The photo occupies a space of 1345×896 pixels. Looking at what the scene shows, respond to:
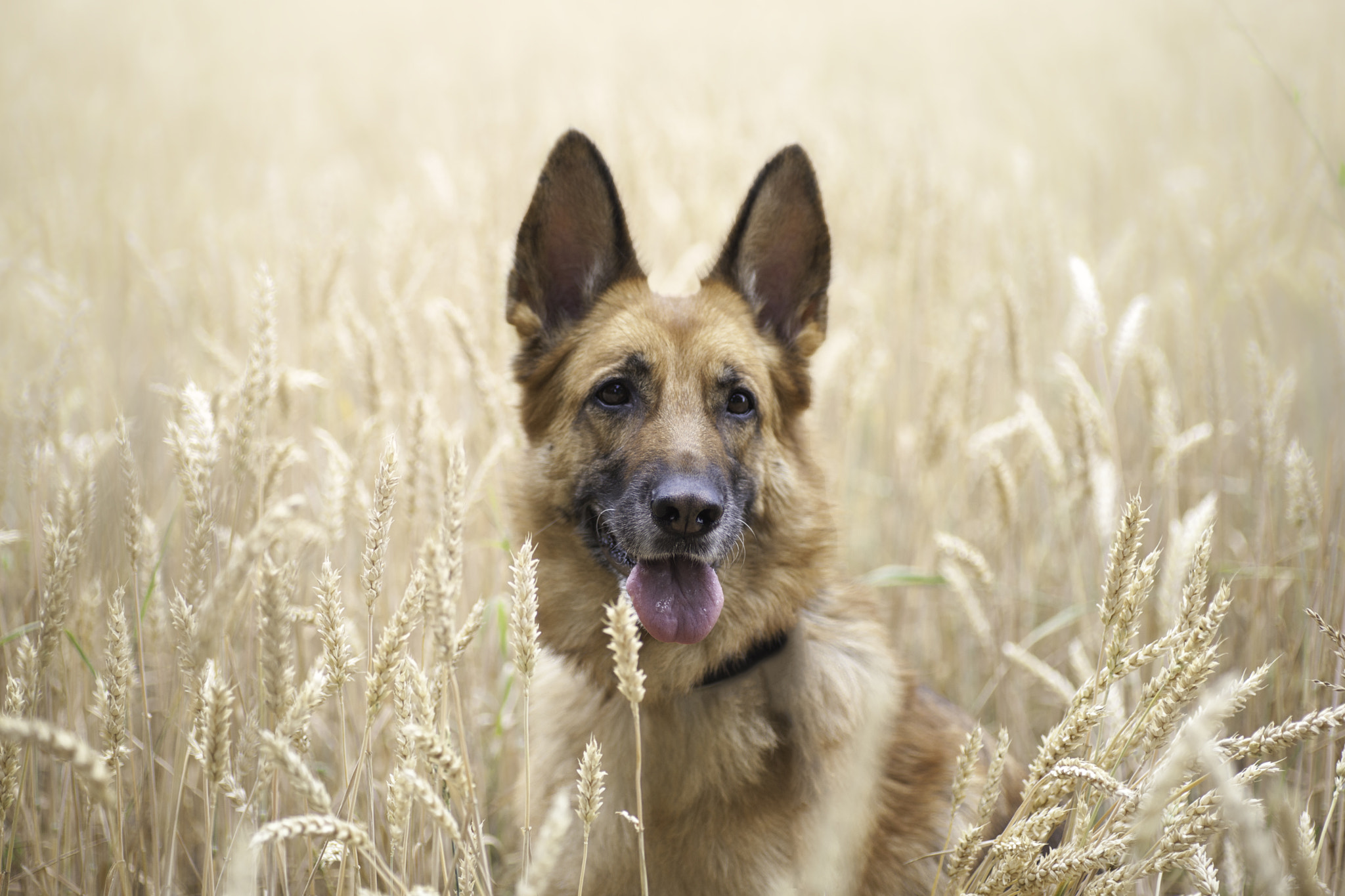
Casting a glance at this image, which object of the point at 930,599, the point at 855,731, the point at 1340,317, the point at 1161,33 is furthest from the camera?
the point at 1161,33

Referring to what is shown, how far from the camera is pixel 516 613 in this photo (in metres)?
1.64

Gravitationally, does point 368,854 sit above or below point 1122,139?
below

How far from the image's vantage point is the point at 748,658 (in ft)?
8.89

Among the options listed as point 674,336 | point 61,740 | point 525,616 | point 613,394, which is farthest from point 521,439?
point 61,740

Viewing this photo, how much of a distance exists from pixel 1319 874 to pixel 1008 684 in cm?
137

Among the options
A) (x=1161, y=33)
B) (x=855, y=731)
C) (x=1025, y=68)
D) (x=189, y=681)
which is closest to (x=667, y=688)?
(x=855, y=731)

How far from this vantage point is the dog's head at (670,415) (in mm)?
2551

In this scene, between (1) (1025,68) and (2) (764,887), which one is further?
(1) (1025,68)

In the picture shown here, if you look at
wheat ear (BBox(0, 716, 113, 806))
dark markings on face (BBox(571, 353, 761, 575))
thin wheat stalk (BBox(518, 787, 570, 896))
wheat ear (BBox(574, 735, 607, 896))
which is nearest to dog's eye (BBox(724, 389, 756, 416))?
dark markings on face (BBox(571, 353, 761, 575))

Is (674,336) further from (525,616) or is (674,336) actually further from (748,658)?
(525,616)

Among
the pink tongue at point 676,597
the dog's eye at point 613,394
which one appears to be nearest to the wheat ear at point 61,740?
the pink tongue at point 676,597

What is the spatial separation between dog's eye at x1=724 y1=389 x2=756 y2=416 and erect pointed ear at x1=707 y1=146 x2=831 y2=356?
1.28ft

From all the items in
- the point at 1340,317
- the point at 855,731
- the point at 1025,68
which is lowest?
the point at 855,731

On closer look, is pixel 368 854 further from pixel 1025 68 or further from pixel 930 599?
pixel 1025 68
